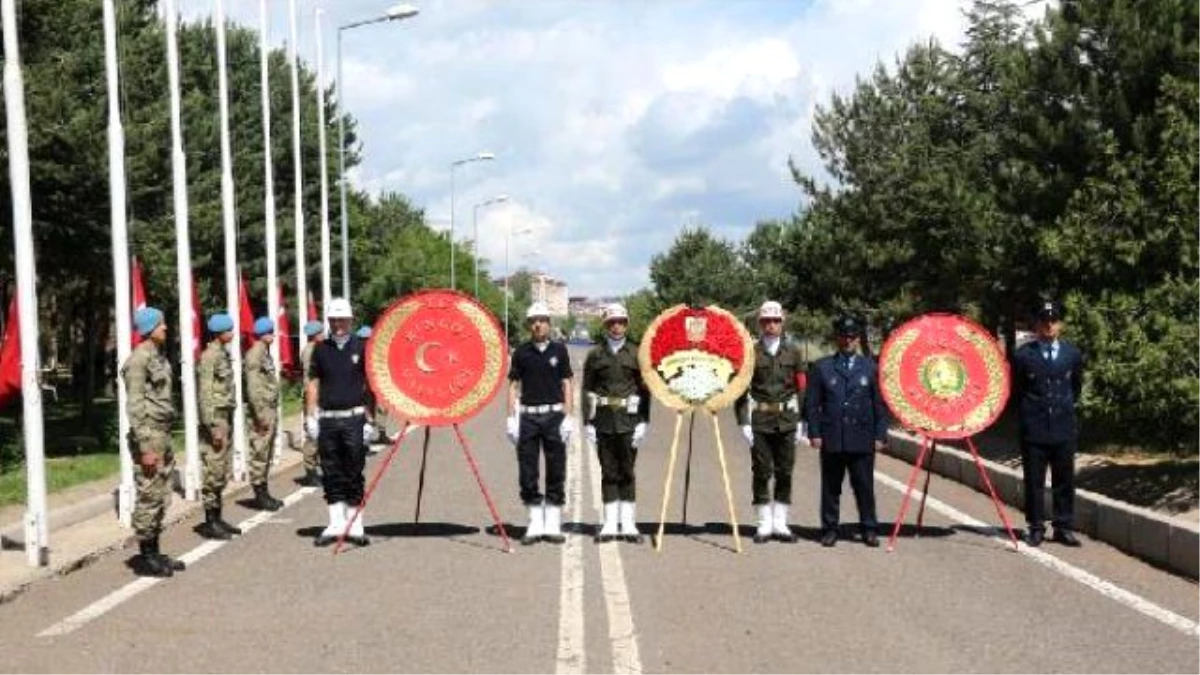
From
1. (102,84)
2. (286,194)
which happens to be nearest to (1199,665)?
(102,84)

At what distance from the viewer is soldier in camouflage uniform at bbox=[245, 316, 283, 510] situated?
47.6 feet

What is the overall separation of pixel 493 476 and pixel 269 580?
8112mm

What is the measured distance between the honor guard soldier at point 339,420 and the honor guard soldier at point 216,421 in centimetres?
109

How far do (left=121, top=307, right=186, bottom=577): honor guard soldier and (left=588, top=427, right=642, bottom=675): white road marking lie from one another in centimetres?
333

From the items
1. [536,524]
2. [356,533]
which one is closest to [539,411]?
[536,524]

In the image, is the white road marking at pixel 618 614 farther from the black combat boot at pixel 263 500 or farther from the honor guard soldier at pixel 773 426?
the black combat boot at pixel 263 500

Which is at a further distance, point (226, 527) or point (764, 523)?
point (226, 527)

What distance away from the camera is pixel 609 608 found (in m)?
8.82

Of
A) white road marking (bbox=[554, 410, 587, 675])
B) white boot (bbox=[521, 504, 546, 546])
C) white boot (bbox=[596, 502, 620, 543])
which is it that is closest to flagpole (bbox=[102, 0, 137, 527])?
white boot (bbox=[521, 504, 546, 546])

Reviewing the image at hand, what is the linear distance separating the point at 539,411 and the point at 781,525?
2.32 m

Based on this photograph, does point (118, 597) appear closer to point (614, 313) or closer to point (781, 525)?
point (614, 313)

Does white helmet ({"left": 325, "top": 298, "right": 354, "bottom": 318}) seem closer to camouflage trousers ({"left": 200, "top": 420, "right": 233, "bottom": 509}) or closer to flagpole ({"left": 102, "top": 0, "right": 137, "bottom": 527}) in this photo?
camouflage trousers ({"left": 200, "top": 420, "right": 233, "bottom": 509})

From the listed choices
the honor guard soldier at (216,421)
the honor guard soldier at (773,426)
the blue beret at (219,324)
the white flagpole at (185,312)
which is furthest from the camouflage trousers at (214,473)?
the honor guard soldier at (773,426)

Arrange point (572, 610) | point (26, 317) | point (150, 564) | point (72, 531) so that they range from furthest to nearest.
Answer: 1. point (72, 531)
2. point (26, 317)
3. point (150, 564)
4. point (572, 610)
